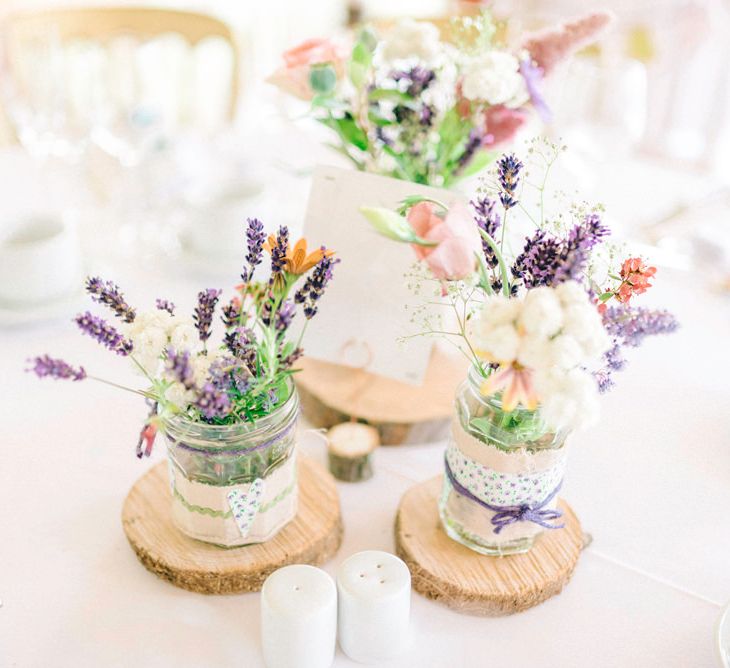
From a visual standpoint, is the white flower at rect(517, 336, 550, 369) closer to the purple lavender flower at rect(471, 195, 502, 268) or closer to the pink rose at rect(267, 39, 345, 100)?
the purple lavender flower at rect(471, 195, 502, 268)

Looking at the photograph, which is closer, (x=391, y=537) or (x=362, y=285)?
(x=391, y=537)

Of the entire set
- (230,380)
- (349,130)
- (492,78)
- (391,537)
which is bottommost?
(391,537)

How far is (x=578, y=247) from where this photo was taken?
0.64 m

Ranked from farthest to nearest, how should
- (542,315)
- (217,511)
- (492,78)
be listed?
(492,78), (217,511), (542,315)

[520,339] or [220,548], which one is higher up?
[520,339]

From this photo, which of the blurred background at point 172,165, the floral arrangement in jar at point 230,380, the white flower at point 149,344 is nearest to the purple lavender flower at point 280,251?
the floral arrangement in jar at point 230,380

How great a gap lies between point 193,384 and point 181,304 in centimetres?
60

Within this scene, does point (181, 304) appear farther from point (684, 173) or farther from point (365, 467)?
point (684, 173)

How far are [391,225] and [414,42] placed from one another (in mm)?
462

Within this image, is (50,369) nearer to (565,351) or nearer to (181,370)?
(181,370)

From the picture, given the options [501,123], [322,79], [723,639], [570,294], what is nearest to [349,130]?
[322,79]

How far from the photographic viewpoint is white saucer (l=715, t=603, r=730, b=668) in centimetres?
71

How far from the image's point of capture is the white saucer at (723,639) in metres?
0.71

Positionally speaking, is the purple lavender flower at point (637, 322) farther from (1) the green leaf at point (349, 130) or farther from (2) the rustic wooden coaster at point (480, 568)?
(1) the green leaf at point (349, 130)
